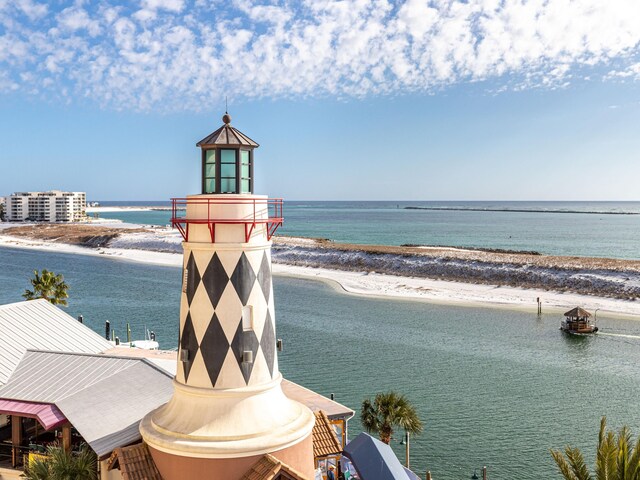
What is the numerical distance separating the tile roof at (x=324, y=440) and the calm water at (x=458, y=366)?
27.2ft

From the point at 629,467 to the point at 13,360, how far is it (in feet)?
56.6

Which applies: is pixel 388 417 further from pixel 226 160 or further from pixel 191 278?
pixel 226 160

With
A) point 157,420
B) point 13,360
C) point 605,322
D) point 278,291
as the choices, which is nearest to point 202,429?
point 157,420

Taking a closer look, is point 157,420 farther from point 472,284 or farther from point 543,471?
point 472,284

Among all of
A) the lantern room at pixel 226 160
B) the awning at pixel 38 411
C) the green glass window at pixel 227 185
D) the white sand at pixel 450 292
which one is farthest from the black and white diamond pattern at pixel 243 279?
the white sand at pixel 450 292

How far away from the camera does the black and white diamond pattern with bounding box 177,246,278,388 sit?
9.90m

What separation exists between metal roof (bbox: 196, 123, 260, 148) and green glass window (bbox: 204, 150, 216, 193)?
0.87 feet

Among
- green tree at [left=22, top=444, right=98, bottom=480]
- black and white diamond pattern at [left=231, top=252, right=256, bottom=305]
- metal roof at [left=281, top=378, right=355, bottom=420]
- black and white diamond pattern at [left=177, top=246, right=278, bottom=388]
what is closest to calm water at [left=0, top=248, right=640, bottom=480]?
metal roof at [left=281, top=378, right=355, bottom=420]

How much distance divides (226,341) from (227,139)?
3662 mm

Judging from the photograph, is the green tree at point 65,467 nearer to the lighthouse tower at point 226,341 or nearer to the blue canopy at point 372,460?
the lighthouse tower at point 226,341

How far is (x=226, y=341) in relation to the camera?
9906 mm

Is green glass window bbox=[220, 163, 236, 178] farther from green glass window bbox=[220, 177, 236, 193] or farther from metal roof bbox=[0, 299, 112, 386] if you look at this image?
metal roof bbox=[0, 299, 112, 386]

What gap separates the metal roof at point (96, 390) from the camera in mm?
13094

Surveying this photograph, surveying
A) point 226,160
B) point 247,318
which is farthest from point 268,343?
point 226,160
